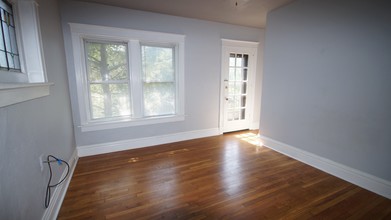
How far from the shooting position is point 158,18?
10.3ft

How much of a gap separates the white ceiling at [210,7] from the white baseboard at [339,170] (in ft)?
7.61

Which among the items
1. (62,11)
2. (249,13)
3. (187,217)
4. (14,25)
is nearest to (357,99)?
(249,13)

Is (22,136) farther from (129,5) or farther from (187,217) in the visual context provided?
(129,5)

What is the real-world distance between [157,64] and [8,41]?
210cm

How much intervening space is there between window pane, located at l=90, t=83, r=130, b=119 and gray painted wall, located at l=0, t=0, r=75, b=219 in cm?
58

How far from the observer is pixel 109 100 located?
3.10 metres

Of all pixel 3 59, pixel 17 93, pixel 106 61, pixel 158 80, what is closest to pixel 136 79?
pixel 158 80

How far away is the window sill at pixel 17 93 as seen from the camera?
1.02 m

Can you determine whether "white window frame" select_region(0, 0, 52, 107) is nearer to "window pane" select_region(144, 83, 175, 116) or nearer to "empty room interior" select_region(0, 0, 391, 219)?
"empty room interior" select_region(0, 0, 391, 219)

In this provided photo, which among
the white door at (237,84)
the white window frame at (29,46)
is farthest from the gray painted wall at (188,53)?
the white window frame at (29,46)

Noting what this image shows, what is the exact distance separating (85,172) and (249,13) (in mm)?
3705

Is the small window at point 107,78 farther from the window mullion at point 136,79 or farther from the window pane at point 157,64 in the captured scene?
the window pane at point 157,64

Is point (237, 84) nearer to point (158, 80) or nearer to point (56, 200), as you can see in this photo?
Result: point (158, 80)

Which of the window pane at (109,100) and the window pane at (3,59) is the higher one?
the window pane at (3,59)
